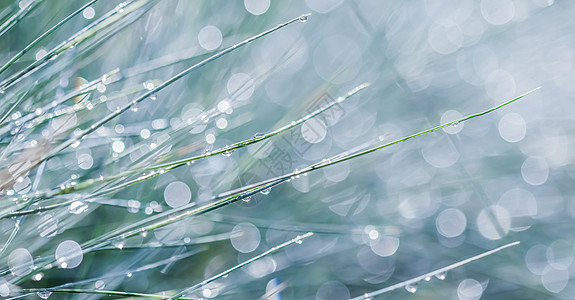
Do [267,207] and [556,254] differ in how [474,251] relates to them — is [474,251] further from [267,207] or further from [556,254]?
[267,207]

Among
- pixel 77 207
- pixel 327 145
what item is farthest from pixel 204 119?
pixel 327 145

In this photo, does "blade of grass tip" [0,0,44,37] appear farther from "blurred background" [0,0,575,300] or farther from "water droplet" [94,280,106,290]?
"water droplet" [94,280,106,290]

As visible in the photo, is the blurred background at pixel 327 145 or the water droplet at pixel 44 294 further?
the blurred background at pixel 327 145

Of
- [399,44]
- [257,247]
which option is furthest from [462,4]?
[257,247]

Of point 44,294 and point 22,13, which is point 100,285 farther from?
point 22,13

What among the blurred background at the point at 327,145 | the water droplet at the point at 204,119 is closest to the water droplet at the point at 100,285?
the blurred background at the point at 327,145

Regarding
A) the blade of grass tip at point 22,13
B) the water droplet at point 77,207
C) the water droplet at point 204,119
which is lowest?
the water droplet at point 77,207

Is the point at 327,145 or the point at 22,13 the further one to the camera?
the point at 327,145

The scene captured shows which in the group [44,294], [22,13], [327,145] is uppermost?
[327,145]

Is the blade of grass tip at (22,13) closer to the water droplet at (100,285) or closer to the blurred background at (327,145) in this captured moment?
the blurred background at (327,145)

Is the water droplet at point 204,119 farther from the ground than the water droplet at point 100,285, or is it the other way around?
the water droplet at point 204,119
